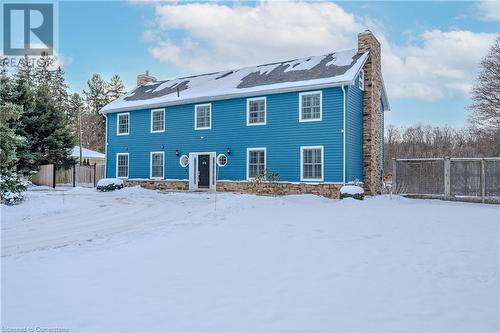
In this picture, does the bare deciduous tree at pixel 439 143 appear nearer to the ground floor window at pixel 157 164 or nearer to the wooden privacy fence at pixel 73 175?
the ground floor window at pixel 157 164

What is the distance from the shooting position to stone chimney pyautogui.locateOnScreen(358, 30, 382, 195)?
18.9 meters

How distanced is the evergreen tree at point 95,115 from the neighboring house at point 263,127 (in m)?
28.8

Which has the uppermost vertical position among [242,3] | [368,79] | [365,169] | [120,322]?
[242,3]

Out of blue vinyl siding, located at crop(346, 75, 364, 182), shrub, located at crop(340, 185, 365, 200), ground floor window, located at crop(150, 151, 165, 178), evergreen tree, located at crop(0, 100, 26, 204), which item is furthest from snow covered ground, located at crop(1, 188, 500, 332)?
ground floor window, located at crop(150, 151, 165, 178)

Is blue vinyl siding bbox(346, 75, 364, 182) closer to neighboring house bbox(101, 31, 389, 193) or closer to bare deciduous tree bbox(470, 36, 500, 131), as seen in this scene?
neighboring house bbox(101, 31, 389, 193)

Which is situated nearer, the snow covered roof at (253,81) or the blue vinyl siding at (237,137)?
the blue vinyl siding at (237,137)

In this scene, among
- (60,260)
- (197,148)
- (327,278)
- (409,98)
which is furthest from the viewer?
(409,98)

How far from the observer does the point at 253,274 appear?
212 inches

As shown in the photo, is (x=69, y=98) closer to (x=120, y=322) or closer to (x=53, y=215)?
(x=53, y=215)

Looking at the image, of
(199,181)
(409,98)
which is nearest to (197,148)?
(199,181)

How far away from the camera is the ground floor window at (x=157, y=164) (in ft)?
75.8

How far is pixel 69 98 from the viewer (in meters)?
57.3

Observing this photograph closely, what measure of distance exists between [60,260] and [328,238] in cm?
508

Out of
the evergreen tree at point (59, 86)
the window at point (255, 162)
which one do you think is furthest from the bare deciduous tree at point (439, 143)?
the evergreen tree at point (59, 86)
